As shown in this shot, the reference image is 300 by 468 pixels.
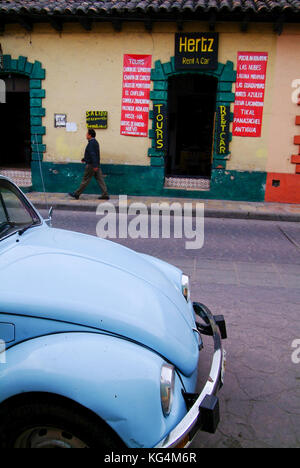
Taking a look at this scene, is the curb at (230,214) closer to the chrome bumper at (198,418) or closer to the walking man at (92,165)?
the walking man at (92,165)

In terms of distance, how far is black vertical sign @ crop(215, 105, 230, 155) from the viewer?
12.1 m

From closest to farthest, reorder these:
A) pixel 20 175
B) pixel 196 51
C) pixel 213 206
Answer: pixel 213 206 < pixel 196 51 < pixel 20 175

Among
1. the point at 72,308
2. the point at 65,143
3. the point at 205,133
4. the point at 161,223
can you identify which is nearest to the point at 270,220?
the point at 161,223

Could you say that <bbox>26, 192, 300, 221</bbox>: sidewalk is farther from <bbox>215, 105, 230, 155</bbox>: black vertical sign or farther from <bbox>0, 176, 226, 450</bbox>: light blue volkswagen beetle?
<bbox>0, 176, 226, 450</bbox>: light blue volkswagen beetle

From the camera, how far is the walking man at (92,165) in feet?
38.0

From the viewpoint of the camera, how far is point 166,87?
12328mm

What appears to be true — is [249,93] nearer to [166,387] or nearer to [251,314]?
[251,314]

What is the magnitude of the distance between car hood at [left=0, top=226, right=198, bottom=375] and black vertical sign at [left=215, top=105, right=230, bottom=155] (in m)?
9.64

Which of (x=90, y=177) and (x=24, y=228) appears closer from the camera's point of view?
(x=24, y=228)

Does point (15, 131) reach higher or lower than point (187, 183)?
higher

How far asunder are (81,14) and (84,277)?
434 inches

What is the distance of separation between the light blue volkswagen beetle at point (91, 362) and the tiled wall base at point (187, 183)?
33.7 ft

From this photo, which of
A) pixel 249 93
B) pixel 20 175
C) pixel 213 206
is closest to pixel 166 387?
pixel 213 206

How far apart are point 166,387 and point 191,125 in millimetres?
12687
